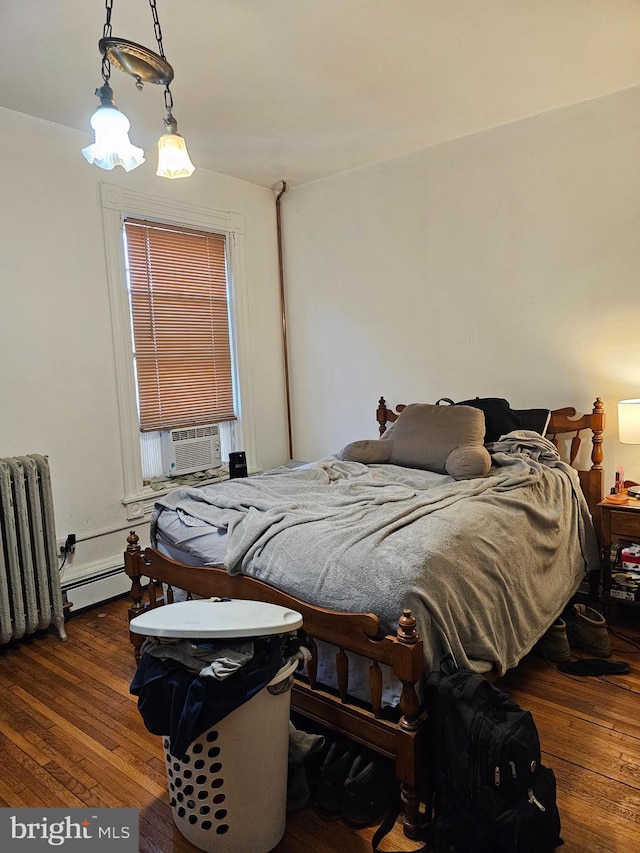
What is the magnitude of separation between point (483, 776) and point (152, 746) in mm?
1180

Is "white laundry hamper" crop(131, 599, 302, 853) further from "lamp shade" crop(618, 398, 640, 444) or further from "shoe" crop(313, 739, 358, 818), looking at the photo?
"lamp shade" crop(618, 398, 640, 444)

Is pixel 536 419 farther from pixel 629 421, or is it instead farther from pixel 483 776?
pixel 483 776

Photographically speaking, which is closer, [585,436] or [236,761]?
[236,761]

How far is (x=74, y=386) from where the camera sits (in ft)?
10.3

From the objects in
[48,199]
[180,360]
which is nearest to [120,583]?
[180,360]

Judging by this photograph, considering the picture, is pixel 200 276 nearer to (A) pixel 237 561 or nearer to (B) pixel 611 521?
(A) pixel 237 561

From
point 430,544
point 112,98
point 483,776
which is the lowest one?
point 483,776

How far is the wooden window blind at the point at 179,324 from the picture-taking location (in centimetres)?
353

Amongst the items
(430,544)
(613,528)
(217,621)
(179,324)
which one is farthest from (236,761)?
(179,324)

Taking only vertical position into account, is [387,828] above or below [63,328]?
below

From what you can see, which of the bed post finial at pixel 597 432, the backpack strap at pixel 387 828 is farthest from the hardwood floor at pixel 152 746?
the bed post finial at pixel 597 432

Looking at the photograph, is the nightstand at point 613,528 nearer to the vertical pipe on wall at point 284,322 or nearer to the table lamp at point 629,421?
the table lamp at point 629,421

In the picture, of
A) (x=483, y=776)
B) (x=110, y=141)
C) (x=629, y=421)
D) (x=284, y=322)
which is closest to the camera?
(x=483, y=776)

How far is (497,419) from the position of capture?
305 centimetres
